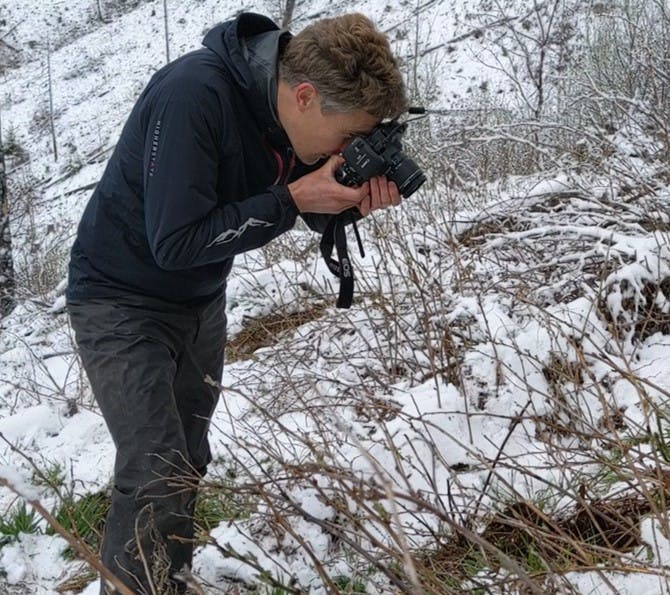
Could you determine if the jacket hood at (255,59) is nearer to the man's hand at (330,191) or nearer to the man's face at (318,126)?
the man's face at (318,126)

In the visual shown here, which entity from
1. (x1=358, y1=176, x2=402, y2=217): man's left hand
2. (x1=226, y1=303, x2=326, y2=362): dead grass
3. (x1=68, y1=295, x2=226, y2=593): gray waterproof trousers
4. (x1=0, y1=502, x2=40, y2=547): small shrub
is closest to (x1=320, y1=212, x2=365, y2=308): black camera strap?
(x1=358, y1=176, x2=402, y2=217): man's left hand

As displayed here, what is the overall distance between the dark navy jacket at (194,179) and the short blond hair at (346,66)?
94mm

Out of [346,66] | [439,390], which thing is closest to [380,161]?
[346,66]

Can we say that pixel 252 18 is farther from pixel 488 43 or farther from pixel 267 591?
pixel 488 43

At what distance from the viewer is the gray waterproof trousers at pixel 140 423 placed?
1.92 meters

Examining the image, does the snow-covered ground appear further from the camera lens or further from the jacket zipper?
the jacket zipper

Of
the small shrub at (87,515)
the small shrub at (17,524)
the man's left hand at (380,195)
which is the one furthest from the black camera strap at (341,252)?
the small shrub at (17,524)

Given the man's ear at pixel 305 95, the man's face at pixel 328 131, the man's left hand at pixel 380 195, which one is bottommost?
the man's left hand at pixel 380 195

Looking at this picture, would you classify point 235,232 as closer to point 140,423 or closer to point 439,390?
point 140,423

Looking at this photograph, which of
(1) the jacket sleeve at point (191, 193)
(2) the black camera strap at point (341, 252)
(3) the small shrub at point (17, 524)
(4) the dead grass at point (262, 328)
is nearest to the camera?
(1) the jacket sleeve at point (191, 193)

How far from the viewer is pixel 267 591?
2.18 m

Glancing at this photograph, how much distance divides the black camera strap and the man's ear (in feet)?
1.44

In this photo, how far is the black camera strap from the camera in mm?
2260

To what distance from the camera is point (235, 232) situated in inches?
73.5
